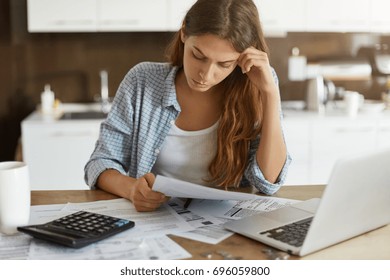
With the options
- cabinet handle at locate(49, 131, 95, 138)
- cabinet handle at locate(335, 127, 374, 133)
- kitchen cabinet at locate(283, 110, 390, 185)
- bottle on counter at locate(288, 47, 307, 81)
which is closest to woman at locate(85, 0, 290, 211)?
cabinet handle at locate(49, 131, 95, 138)

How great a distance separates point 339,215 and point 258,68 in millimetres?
484

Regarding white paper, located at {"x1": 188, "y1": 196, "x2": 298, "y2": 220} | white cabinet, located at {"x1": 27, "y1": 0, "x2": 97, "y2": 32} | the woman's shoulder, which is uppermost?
white cabinet, located at {"x1": 27, "y1": 0, "x2": 97, "y2": 32}

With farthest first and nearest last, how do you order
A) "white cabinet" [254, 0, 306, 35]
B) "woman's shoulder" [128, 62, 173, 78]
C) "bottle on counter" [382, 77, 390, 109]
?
"bottle on counter" [382, 77, 390, 109], "white cabinet" [254, 0, 306, 35], "woman's shoulder" [128, 62, 173, 78]

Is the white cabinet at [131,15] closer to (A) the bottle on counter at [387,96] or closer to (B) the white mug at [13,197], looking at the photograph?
(A) the bottle on counter at [387,96]

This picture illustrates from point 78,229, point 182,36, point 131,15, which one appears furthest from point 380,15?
point 78,229

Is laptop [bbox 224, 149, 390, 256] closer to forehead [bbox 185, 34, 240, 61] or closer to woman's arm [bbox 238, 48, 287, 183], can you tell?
woman's arm [bbox 238, 48, 287, 183]

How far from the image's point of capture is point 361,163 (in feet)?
2.63

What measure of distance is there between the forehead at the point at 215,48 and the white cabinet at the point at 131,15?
1.68 metres

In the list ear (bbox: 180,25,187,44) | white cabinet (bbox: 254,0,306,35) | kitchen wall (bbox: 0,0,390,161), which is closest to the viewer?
ear (bbox: 180,25,187,44)

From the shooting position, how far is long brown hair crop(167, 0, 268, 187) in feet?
3.86

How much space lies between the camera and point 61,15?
2770 millimetres

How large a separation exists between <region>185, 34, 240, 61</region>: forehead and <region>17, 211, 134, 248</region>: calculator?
17.5 inches

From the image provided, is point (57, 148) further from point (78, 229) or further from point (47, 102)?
point (78, 229)

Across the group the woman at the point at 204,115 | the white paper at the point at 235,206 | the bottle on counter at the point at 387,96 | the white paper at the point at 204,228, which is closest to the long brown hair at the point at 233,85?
the woman at the point at 204,115
